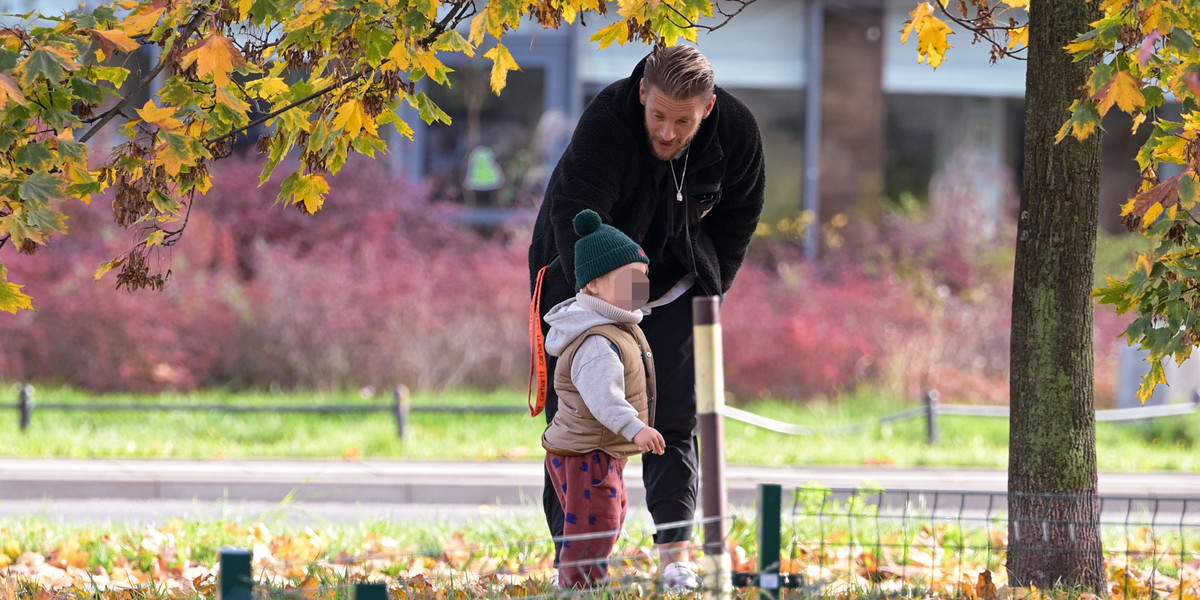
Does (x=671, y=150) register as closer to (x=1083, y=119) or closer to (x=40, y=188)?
(x=1083, y=119)

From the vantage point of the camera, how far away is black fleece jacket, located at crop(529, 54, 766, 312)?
3805 millimetres

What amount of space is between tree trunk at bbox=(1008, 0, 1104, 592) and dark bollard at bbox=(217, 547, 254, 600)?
2550 millimetres

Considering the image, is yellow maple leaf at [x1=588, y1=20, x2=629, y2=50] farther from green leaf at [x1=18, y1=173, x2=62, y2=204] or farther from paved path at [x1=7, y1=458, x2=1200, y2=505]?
paved path at [x1=7, y1=458, x2=1200, y2=505]

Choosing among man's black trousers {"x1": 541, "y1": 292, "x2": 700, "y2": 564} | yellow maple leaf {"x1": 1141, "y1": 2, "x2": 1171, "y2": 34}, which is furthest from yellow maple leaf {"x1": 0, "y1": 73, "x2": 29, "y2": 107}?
yellow maple leaf {"x1": 1141, "y1": 2, "x2": 1171, "y2": 34}

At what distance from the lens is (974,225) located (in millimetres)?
13930

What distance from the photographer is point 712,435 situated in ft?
8.80

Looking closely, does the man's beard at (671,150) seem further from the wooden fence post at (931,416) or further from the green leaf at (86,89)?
the wooden fence post at (931,416)

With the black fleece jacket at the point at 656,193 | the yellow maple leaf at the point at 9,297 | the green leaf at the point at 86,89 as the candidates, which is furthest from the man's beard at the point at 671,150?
the yellow maple leaf at the point at 9,297

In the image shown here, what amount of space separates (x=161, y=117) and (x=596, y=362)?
1.26 metres

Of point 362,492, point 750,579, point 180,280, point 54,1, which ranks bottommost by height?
point 362,492

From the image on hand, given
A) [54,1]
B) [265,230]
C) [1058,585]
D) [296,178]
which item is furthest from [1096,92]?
[54,1]

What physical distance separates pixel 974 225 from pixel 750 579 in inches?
466

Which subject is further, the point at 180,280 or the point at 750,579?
the point at 180,280

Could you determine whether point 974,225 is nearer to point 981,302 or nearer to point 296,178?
point 981,302
